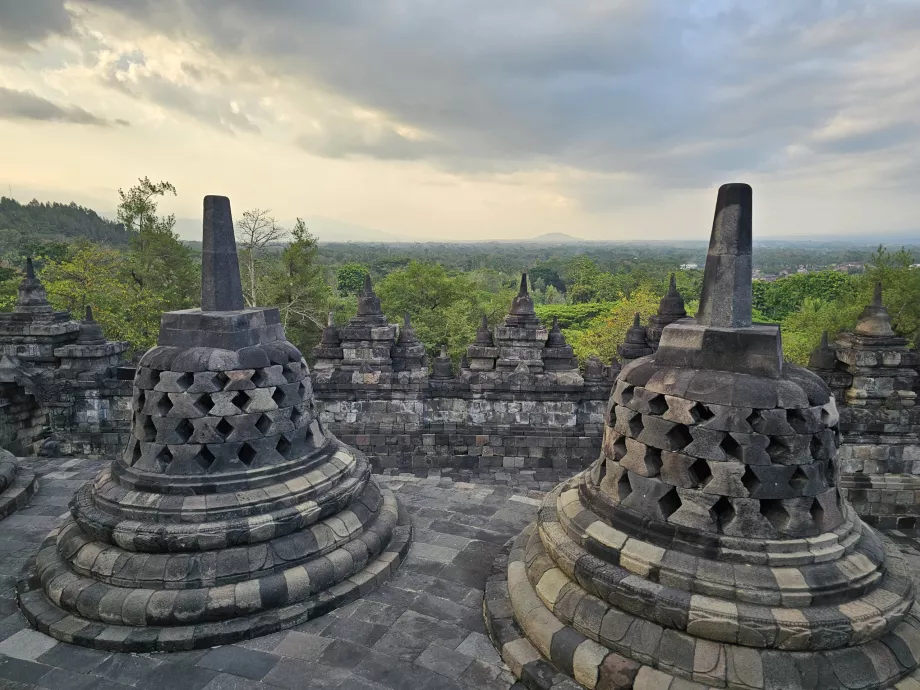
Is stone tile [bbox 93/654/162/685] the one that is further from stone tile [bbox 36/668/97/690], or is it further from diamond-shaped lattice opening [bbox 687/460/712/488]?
diamond-shaped lattice opening [bbox 687/460/712/488]

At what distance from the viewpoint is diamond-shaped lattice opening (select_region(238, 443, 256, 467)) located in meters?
4.85

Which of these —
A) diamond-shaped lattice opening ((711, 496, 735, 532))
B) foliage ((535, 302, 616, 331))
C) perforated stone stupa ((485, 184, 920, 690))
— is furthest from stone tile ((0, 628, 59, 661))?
foliage ((535, 302, 616, 331))

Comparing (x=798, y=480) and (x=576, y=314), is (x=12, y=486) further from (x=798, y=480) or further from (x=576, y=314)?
(x=576, y=314)

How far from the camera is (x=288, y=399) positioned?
200 inches

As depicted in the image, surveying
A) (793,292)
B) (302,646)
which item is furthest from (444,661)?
(793,292)

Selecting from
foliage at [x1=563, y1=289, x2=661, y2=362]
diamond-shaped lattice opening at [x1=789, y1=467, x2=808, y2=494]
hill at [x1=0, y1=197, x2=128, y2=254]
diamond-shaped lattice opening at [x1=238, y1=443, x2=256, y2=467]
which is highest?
hill at [x1=0, y1=197, x2=128, y2=254]

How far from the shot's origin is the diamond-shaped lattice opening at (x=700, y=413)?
3648mm

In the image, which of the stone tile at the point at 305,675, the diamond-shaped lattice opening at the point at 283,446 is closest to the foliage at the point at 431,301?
the diamond-shaped lattice opening at the point at 283,446

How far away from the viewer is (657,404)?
388 centimetres

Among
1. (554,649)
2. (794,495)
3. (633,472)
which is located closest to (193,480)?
(554,649)

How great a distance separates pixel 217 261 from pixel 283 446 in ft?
6.40

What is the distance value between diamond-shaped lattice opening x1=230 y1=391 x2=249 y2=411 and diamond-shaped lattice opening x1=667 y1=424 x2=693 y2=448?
12.1 feet

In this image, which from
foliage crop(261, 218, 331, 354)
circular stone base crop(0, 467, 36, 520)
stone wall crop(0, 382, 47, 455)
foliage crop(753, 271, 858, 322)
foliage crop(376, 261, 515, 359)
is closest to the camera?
circular stone base crop(0, 467, 36, 520)

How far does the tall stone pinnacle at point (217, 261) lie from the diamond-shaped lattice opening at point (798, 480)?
502 cm
